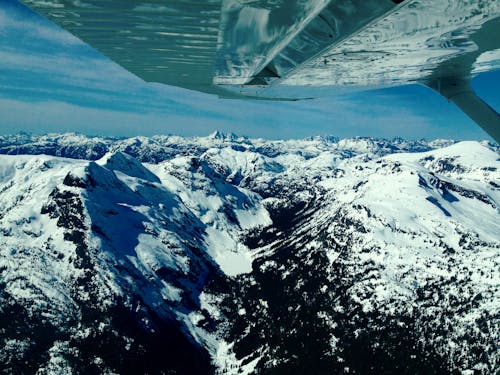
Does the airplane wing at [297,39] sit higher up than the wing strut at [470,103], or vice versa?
the airplane wing at [297,39]

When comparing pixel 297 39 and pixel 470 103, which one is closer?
pixel 297 39

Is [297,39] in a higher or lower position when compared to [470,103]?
higher

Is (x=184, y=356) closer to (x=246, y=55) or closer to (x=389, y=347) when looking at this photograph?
(x=389, y=347)

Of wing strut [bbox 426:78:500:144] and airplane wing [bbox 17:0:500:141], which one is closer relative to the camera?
airplane wing [bbox 17:0:500:141]

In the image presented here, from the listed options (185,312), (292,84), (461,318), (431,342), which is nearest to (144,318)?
(185,312)

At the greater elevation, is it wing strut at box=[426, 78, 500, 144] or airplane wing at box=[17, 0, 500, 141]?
airplane wing at box=[17, 0, 500, 141]
